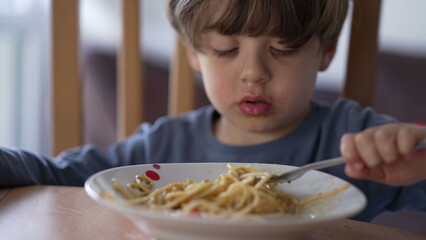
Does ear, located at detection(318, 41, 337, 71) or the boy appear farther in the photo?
ear, located at detection(318, 41, 337, 71)

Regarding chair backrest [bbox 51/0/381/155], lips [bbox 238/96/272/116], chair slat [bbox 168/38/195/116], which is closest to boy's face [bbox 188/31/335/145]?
lips [bbox 238/96/272/116]

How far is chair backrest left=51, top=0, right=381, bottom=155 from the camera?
1.13 meters

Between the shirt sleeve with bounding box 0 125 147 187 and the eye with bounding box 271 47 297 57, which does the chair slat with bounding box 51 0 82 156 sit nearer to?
the shirt sleeve with bounding box 0 125 147 187

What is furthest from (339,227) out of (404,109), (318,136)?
(404,109)

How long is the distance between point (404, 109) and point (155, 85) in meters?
0.99

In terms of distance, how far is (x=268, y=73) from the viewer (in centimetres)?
91

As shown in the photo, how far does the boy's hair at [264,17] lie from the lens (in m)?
0.86

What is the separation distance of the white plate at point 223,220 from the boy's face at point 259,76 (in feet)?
0.85

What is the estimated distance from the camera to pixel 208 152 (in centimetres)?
116

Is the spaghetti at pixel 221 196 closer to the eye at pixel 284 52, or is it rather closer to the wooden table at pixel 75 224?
the wooden table at pixel 75 224

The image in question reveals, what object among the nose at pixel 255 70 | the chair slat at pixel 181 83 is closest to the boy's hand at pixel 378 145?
the nose at pixel 255 70

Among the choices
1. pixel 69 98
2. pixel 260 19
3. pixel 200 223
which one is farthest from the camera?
pixel 69 98

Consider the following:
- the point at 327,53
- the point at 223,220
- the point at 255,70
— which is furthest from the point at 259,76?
the point at 223,220

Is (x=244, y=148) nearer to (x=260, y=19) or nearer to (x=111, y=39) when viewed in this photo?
(x=260, y=19)
